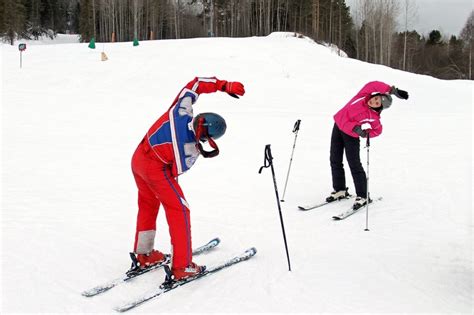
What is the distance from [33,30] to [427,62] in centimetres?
4681

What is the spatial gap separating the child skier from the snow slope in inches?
16.3

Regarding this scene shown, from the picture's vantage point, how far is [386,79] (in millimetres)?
20203

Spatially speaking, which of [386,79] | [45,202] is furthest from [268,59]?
[45,202]

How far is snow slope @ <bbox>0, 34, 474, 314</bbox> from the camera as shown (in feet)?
12.5

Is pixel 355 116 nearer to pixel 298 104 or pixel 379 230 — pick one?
pixel 379 230

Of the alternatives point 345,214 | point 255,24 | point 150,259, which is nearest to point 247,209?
point 345,214

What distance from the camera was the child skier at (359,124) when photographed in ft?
19.8

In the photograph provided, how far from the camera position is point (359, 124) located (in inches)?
241

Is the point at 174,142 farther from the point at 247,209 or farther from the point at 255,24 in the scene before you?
the point at 255,24

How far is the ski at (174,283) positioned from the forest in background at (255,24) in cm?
3879

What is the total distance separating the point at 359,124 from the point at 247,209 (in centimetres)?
193

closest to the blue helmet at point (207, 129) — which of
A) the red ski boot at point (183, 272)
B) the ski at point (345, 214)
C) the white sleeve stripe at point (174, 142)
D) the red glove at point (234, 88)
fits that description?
the white sleeve stripe at point (174, 142)

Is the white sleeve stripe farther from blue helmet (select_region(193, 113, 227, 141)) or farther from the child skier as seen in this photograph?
the child skier

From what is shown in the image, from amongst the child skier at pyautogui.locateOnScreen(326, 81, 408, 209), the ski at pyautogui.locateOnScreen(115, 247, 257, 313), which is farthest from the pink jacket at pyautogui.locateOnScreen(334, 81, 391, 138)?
the ski at pyautogui.locateOnScreen(115, 247, 257, 313)
